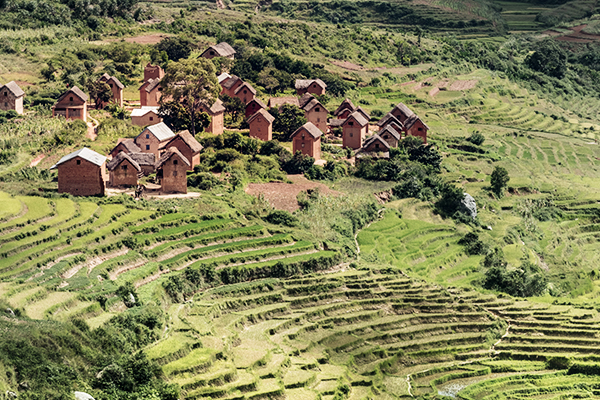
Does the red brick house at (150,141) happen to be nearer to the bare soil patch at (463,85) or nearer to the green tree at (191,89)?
the green tree at (191,89)

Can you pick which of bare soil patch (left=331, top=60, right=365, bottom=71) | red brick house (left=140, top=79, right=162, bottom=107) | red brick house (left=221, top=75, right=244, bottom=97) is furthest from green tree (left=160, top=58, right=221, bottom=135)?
bare soil patch (left=331, top=60, right=365, bottom=71)

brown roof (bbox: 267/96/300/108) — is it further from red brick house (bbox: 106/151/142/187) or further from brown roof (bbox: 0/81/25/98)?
red brick house (bbox: 106/151/142/187)

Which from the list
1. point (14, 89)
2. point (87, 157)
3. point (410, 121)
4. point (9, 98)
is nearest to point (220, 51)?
point (410, 121)

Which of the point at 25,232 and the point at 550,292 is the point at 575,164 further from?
the point at 25,232

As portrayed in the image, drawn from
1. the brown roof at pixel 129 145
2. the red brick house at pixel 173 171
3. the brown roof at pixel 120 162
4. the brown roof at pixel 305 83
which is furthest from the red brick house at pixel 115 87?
the red brick house at pixel 173 171

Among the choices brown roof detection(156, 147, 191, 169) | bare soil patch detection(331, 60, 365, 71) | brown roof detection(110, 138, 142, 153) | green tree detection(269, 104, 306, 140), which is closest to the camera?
brown roof detection(156, 147, 191, 169)
